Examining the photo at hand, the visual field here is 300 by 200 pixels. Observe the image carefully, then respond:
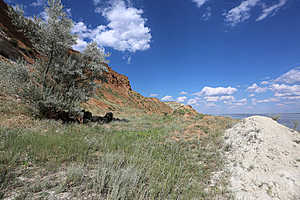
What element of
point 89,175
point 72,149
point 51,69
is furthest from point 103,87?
point 89,175

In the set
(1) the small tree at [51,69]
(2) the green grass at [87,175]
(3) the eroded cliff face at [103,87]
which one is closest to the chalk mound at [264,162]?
(2) the green grass at [87,175]

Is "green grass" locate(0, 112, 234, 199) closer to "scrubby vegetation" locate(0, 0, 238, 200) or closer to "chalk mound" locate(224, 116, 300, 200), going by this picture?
"scrubby vegetation" locate(0, 0, 238, 200)

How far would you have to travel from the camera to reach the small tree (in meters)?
7.38

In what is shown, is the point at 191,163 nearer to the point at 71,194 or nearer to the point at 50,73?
the point at 71,194

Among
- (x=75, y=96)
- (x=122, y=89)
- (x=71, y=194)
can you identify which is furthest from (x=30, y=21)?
(x=122, y=89)

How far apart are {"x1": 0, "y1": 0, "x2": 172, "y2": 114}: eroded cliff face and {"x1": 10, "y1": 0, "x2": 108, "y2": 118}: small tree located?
8.37 m

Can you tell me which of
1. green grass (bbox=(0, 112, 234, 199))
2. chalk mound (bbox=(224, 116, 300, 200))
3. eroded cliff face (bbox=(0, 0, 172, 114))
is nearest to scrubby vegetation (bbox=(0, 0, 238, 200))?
green grass (bbox=(0, 112, 234, 199))

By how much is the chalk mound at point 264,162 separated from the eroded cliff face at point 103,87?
1543cm

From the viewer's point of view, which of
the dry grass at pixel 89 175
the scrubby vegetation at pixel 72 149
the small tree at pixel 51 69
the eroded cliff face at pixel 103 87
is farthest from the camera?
the eroded cliff face at pixel 103 87

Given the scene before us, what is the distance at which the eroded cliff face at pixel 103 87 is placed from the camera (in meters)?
18.2

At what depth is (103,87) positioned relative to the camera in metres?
33.4

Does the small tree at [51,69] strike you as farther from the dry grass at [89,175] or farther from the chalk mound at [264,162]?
the chalk mound at [264,162]

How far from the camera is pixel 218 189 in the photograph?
3.00 m

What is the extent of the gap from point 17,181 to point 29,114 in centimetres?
686
